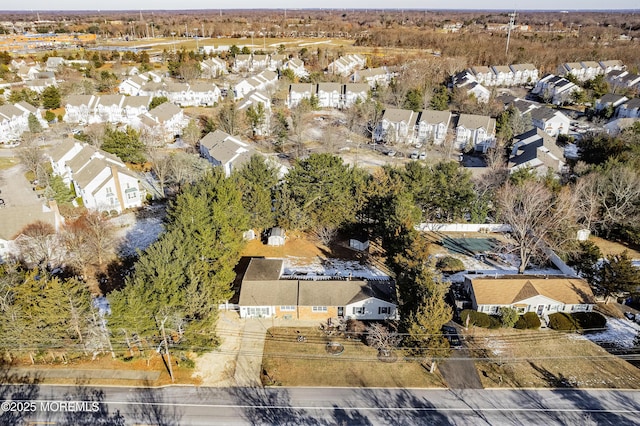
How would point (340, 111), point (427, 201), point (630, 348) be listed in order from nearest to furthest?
1. point (630, 348)
2. point (427, 201)
3. point (340, 111)

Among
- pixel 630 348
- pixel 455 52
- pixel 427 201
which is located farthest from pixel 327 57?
pixel 630 348

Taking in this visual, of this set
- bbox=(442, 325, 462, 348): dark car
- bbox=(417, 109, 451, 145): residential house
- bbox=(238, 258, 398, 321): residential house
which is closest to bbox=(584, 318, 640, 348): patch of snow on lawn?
bbox=(442, 325, 462, 348): dark car

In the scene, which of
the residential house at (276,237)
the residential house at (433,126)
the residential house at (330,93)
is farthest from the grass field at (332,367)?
the residential house at (330,93)

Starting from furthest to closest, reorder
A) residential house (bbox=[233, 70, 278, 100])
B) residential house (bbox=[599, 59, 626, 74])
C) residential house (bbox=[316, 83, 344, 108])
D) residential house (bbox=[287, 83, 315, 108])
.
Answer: residential house (bbox=[599, 59, 626, 74]) → residential house (bbox=[233, 70, 278, 100]) → residential house (bbox=[316, 83, 344, 108]) → residential house (bbox=[287, 83, 315, 108])

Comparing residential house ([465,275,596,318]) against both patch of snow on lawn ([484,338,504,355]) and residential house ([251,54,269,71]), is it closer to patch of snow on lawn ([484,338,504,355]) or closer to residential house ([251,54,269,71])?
patch of snow on lawn ([484,338,504,355])

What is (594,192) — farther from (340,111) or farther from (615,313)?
(340,111)

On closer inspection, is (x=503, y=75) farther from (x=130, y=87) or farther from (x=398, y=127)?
(x=130, y=87)

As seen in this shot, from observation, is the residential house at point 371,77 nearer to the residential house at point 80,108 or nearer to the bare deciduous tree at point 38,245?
the residential house at point 80,108
